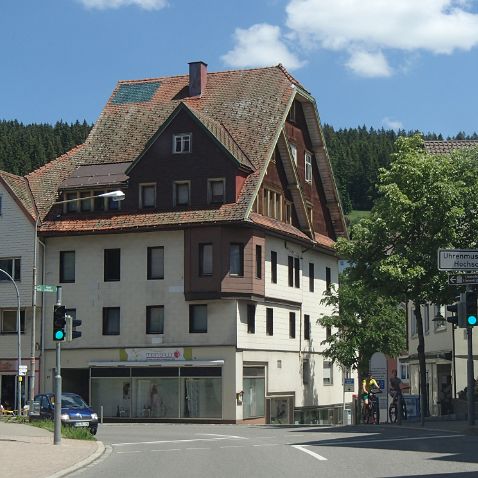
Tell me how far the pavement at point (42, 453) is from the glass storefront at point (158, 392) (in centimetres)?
1793

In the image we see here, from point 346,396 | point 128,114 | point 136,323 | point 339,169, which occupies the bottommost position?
point 346,396

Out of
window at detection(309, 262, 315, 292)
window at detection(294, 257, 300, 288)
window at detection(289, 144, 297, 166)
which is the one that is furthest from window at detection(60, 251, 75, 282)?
window at detection(309, 262, 315, 292)

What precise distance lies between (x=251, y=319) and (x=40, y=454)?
2836 centimetres

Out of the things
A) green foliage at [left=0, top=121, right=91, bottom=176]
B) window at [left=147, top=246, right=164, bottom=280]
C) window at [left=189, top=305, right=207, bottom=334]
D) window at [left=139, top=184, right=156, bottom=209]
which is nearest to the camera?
window at [left=189, top=305, right=207, bottom=334]

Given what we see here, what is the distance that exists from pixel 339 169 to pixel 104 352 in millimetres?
104688

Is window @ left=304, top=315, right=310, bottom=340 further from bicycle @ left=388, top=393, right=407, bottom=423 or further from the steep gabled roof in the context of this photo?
the steep gabled roof

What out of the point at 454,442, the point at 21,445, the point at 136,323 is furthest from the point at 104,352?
the point at 454,442

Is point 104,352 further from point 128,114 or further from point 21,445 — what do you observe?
point 21,445

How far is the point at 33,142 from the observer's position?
461 feet

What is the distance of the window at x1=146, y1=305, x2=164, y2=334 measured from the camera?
49.9m

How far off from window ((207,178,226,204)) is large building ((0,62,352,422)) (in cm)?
12

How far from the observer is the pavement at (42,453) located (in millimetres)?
17875

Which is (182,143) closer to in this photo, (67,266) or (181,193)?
(181,193)

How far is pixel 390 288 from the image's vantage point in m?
37.3
